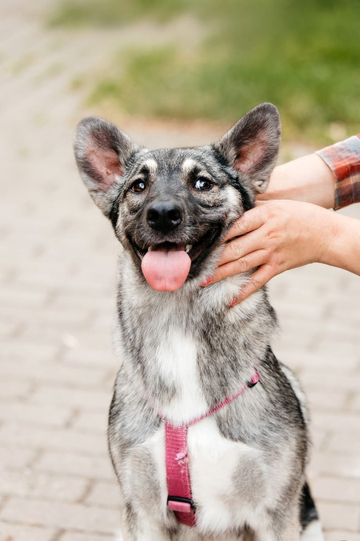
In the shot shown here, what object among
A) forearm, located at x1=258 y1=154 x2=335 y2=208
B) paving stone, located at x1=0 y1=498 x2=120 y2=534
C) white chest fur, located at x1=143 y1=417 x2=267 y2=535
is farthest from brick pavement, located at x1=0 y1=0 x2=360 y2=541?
forearm, located at x1=258 y1=154 x2=335 y2=208

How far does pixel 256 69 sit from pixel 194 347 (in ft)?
28.4

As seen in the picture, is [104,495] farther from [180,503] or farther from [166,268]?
[166,268]

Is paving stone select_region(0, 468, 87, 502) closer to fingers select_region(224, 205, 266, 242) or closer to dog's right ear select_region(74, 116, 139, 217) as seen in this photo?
dog's right ear select_region(74, 116, 139, 217)

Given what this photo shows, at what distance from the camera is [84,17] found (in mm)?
16562

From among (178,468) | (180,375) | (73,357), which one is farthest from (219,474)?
(73,357)

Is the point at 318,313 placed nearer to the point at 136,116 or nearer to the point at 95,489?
the point at 95,489

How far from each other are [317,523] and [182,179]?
62.7 inches

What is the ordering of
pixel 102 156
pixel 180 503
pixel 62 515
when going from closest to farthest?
pixel 180 503 < pixel 102 156 < pixel 62 515

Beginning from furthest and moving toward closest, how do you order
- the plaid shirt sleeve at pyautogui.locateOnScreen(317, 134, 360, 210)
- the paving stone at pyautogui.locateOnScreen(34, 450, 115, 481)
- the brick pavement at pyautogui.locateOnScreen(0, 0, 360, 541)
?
the paving stone at pyautogui.locateOnScreen(34, 450, 115, 481)
the brick pavement at pyautogui.locateOnScreen(0, 0, 360, 541)
the plaid shirt sleeve at pyautogui.locateOnScreen(317, 134, 360, 210)

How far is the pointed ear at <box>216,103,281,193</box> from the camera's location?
2824 millimetres

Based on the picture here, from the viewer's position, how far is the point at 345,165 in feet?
10.8

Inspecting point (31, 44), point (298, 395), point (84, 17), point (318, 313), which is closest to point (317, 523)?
point (298, 395)

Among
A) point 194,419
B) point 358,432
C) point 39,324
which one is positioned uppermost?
point 194,419

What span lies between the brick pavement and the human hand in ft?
1.46
